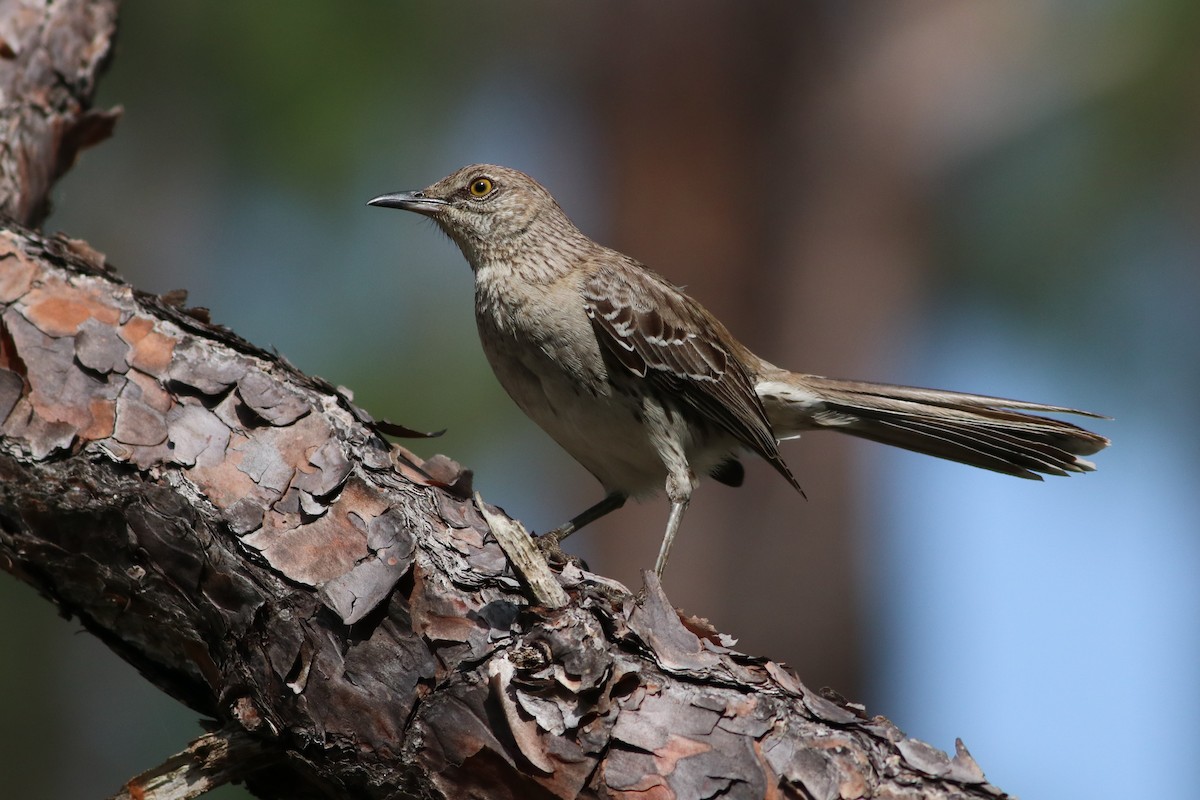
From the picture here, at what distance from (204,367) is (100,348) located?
A: 1.01 ft

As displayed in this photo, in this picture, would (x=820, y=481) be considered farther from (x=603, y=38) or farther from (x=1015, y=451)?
(x=603, y=38)

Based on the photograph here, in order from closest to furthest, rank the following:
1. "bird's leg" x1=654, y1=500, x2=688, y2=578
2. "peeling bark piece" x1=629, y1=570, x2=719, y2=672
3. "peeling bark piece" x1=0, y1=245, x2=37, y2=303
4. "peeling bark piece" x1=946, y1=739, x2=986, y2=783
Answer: "peeling bark piece" x1=946, y1=739, x2=986, y2=783 → "peeling bark piece" x1=629, y1=570, x2=719, y2=672 → "peeling bark piece" x1=0, y1=245, x2=37, y2=303 → "bird's leg" x1=654, y1=500, x2=688, y2=578

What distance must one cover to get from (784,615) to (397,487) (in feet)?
17.2

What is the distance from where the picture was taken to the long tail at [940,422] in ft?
14.8

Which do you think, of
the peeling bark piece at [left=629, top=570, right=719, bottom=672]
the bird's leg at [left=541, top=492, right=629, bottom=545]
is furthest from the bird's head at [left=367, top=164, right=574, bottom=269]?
the peeling bark piece at [left=629, top=570, right=719, bottom=672]

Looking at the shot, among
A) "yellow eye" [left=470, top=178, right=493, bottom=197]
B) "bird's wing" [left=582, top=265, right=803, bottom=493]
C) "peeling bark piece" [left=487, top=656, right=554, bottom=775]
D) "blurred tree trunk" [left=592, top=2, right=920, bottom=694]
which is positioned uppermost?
"blurred tree trunk" [left=592, top=2, right=920, bottom=694]

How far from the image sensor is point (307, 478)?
9.77 feet

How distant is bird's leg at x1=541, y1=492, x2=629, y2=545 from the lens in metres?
4.16

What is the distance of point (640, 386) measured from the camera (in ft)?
14.8

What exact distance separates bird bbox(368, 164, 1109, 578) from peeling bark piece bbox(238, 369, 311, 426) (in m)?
1.22

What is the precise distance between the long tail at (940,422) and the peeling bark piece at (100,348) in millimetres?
2908

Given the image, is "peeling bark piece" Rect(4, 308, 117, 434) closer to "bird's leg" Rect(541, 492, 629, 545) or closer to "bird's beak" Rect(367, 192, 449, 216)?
"bird's leg" Rect(541, 492, 629, 545)

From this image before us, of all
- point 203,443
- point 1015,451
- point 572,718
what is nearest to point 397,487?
point 203,443

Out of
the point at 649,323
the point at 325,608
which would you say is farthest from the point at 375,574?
the point at 649,323
